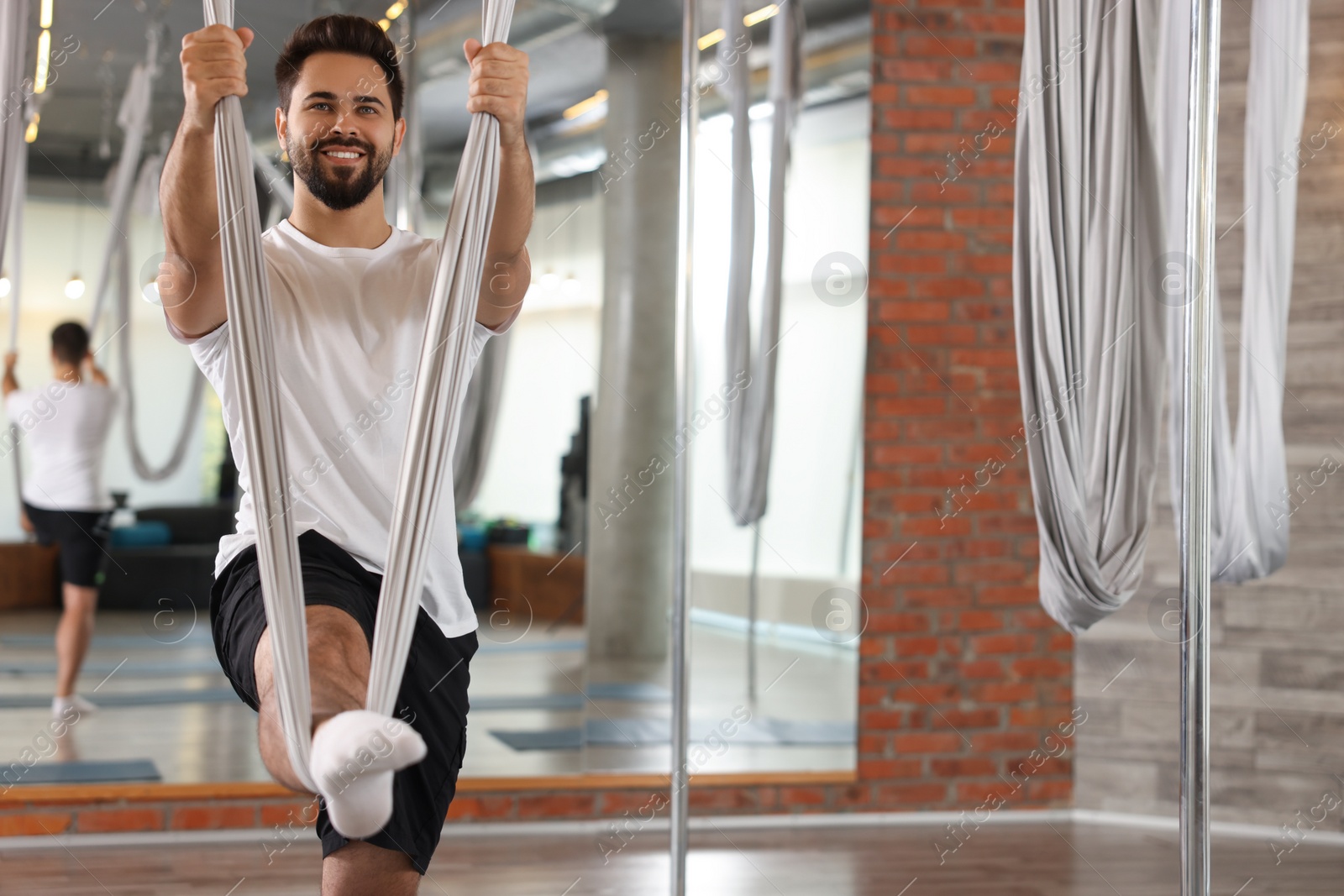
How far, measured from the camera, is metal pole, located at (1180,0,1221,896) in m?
2.45

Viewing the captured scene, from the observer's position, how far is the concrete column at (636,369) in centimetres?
405

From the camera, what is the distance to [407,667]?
6.50ft

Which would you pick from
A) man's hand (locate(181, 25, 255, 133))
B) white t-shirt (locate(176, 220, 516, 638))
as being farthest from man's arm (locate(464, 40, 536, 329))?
man's hand (locate(181, 25, 255, 133))

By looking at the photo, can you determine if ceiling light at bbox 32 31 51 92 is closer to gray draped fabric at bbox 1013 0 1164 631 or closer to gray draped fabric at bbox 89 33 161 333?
gray draped fabric at bbox 89 33 161 333

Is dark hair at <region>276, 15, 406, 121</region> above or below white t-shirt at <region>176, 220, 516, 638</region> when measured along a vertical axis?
above

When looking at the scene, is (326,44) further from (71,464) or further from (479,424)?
(71,464)

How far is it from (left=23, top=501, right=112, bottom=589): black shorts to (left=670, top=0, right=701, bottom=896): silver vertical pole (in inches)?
79.5

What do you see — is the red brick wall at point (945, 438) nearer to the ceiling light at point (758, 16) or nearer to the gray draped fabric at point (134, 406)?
the ceiling light at point (758, 16)

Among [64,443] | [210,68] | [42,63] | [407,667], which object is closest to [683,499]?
[407,667]

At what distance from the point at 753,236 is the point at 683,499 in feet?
3.70

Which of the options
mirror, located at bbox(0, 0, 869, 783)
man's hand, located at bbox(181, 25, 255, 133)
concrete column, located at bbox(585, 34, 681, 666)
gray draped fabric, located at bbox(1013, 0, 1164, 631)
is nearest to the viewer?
man's hand, located at bbox(181, 25, 255, 133)

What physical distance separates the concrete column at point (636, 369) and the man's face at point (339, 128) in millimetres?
2016

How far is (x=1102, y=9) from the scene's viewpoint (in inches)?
101

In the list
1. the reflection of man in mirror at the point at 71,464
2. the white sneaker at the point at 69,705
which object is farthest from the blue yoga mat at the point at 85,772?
the reflection of man in mirror at the point at 71,464
